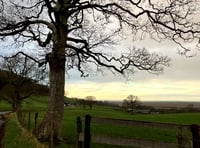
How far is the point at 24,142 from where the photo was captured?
15.5m

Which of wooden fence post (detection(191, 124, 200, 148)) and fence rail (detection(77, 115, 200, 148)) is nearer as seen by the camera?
wooden fence post (detection(191, 124, 200, 148))

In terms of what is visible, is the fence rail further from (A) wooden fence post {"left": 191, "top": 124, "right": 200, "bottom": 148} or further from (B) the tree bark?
(B) the tree bark

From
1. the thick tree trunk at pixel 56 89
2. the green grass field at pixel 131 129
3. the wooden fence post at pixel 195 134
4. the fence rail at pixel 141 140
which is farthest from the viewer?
the green grass field at pixel 131 129

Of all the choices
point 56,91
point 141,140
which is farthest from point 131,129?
point 141,140

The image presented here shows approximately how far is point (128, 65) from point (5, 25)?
21.3 feet

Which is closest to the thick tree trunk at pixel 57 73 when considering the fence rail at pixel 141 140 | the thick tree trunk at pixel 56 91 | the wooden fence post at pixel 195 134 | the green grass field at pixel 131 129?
the thick tree trunk at pixel 56 91

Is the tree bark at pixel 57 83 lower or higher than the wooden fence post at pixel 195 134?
higher

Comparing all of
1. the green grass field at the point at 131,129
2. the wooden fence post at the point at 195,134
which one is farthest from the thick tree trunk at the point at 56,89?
the wooden fence post at the point at 195,134

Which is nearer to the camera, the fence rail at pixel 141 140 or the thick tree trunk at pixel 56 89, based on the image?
the fence rail at pixel 141 140

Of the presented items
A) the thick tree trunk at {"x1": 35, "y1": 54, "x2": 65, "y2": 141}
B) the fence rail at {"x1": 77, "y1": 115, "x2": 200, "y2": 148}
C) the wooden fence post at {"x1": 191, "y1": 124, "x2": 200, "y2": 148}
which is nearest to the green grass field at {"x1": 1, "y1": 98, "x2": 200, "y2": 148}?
the fence rail at {"x1": 77, "y1": 115, "x2": 200, "y2": 148}

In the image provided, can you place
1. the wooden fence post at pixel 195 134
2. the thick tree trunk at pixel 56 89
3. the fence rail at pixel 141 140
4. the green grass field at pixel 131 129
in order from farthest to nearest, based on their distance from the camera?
the green grass field at pixel 131 129 → the thick tree trunk at pixel 56 89 → the fence rail at pixel 141 140 → the wooden fence post at pixel 195 134

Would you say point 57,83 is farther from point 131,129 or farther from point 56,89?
point 131,129

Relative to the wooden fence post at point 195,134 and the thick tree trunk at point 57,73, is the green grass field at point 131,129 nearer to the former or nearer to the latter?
the thick tree trunk at point 57,73

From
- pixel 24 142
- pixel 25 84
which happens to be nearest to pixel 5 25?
pixel 24 142
